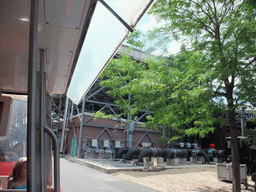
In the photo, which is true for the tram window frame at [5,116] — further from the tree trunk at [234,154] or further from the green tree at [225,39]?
the tree trunk at [234,154]

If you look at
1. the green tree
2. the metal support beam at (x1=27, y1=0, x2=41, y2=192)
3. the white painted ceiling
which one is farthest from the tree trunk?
the metal support beam at (x1=27, y1=0, x2=41, y2=192)

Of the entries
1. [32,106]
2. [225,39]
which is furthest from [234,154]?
[32,106]

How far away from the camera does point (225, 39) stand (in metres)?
6.14

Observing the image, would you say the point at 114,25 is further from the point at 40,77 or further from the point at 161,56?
the point at 161,56

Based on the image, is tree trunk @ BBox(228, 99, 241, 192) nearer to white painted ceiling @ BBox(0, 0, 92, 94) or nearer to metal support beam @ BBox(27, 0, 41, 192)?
white painted ceiling @ BBox(0, 0, 92, 94)

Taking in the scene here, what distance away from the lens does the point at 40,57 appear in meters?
2.27

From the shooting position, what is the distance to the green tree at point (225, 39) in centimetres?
546

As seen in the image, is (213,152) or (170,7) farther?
(213,152)

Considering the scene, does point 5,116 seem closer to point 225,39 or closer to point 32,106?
point 32,106

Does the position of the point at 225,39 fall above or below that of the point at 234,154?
above

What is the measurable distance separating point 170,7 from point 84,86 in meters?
4.63

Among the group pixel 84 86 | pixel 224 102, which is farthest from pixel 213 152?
pixel 84 86

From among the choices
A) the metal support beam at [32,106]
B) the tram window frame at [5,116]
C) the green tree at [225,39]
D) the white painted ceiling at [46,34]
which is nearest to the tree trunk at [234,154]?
the green tree at [225,39]

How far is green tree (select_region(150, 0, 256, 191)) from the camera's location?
215 inches
